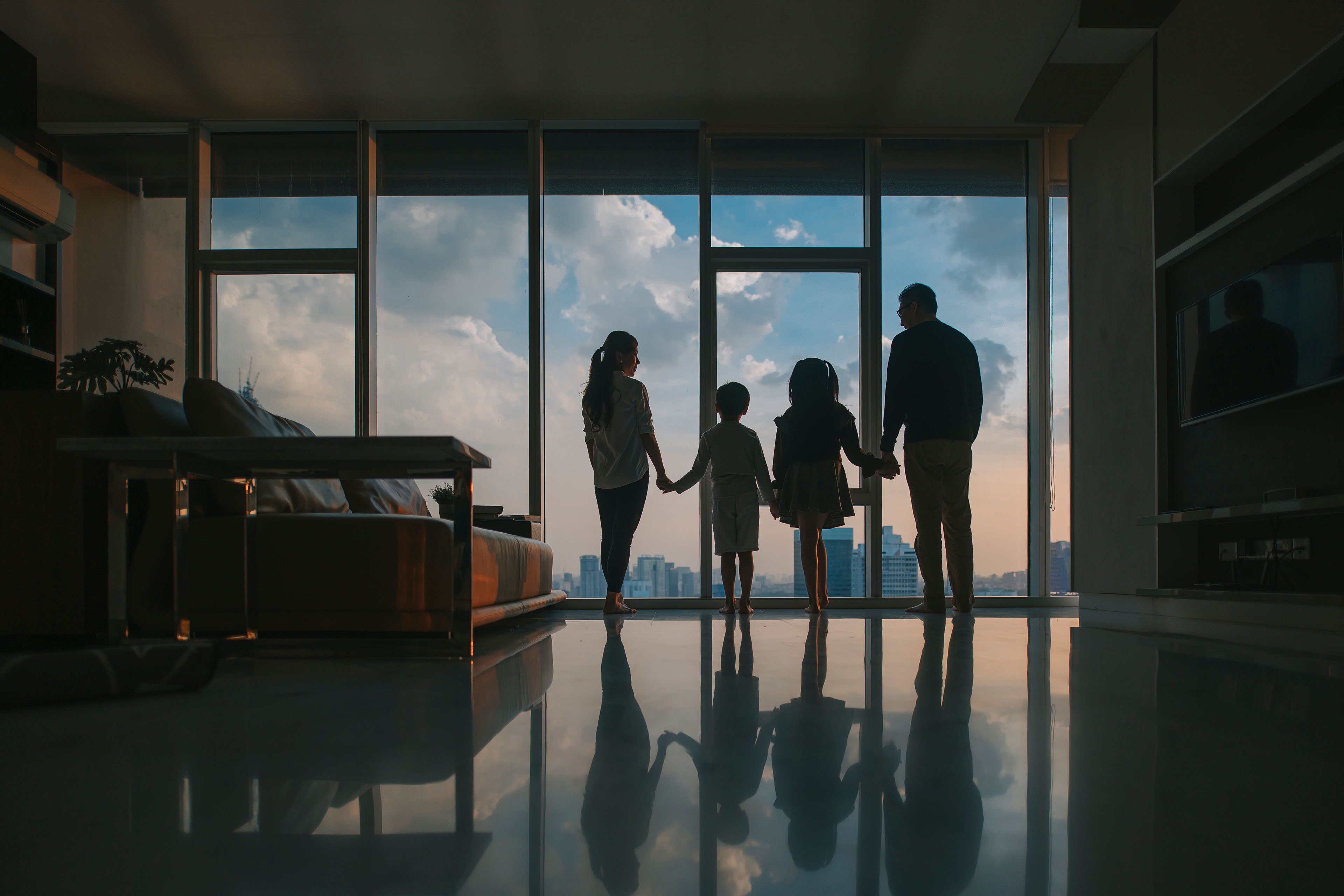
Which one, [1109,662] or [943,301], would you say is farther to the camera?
[943,301]

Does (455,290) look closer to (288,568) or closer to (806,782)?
(288,568)

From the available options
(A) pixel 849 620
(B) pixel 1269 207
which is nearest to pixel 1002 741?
(A) pixel 849 620

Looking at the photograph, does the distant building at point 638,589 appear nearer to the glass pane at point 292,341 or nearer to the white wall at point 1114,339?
the glass pane at point 292,341

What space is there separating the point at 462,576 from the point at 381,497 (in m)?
1.39

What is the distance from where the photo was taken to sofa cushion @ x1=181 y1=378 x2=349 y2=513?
231cm

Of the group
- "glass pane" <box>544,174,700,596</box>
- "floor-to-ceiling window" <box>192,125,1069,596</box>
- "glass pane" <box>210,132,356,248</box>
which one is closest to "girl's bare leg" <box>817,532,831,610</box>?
"floor-to-ceiling window" <box>192,125,1069,596</box>

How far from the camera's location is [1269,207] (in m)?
3.34

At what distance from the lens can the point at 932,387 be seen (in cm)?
378

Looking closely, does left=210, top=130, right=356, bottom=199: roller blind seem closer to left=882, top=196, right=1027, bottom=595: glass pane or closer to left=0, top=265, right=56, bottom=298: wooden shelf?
left=0, top=265, right=56, bottom=298: wooden shelf

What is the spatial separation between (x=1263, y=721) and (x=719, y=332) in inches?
186

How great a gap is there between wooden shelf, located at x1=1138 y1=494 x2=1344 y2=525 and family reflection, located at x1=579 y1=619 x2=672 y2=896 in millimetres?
2764

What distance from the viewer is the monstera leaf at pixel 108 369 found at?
15.9 ft

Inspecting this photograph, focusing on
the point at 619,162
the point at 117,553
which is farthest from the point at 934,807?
the point at 619,162

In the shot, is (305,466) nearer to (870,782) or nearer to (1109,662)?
(870,782)
